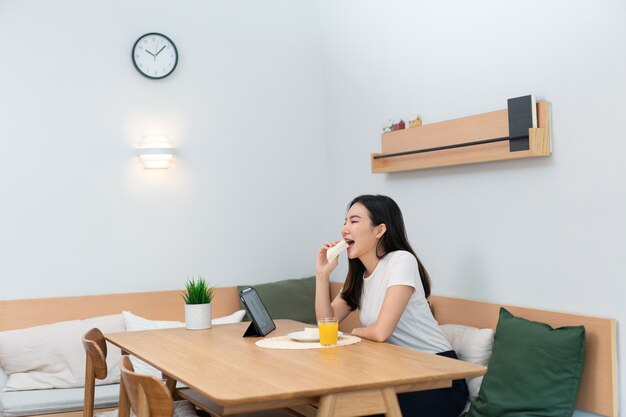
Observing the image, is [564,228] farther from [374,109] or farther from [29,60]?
[29,60]

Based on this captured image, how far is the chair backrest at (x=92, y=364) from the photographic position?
279 centimetres

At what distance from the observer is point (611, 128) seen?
9.69 ft

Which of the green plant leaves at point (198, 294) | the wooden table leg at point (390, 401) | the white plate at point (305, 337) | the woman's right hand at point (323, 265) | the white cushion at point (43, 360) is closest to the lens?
the wooden table leg at point (390, 401)

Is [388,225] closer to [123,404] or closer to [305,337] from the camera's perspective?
[305,337]

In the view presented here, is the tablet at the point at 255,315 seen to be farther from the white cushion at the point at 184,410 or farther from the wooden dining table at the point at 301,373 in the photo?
the white cushion at the point at 184,410

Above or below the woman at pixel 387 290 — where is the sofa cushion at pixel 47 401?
below

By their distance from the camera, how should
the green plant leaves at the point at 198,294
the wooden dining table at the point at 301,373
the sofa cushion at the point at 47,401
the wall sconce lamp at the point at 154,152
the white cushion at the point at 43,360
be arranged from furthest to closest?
the wall sconce lamp at the point at 154,152
the white cushion at the point at 43,360
the sofa cushion at the point at 47,401
the green plant leaves at the point at 198,294
the wooden dining table at the point at 301,373

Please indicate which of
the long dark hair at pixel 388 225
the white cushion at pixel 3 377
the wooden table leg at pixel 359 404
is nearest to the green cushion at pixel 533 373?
the long dark hair at pixel 388 225

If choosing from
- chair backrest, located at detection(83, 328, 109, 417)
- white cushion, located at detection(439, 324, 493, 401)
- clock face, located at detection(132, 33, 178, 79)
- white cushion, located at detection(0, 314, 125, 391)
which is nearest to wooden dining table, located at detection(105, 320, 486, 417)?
chair backrest, located at detection(83, 328, 109, 417)

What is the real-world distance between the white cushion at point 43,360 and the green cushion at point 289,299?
0.91m

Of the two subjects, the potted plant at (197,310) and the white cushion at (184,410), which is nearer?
the white cushion at (184,410)

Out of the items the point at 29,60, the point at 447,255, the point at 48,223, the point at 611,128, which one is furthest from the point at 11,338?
the point at 611,128

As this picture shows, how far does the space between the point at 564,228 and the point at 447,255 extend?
776mm

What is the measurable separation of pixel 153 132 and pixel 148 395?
264cm
